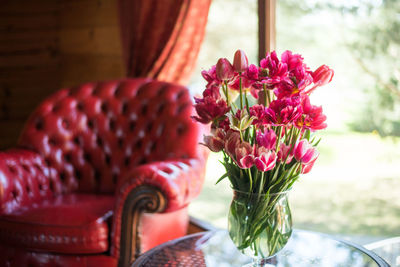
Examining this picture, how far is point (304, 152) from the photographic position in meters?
1.02

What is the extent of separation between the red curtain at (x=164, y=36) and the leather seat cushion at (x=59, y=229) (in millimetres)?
1088

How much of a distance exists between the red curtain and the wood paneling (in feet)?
2.64

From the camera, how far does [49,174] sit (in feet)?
7.53

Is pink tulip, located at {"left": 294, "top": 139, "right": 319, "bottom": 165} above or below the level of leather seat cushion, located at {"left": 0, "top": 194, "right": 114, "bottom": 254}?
above

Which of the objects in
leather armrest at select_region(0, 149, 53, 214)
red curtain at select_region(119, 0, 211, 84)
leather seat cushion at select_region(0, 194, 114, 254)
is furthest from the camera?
red curtain at select_region(119, 0, 211, 84)

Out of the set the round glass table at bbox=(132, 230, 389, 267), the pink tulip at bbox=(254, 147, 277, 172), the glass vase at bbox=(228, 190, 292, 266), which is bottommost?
the round glass table at bbox=(132, 230, 389, 267)

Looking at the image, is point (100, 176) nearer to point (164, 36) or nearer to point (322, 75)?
point (164, 36)

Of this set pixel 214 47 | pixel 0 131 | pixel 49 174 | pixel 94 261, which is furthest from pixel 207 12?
pixel 0 131

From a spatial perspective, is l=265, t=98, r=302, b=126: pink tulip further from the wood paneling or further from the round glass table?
the wood paneling

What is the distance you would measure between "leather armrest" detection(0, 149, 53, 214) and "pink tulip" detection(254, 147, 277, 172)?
1.35 meters

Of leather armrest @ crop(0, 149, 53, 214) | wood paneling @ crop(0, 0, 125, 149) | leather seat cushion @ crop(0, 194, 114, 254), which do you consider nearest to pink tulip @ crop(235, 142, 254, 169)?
leather seat cushion @ crop(0, 194, 114, 254)

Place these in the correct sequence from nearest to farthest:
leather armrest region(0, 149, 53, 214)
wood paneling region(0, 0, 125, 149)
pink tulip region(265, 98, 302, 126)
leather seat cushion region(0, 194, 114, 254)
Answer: pink tulip region(265, 98, 302, 126), leather seat cushion region(0, 194, 114, 254), leather armrest region(0, 149, 53, 214), wood paneling region(0, 0, 125, 149)

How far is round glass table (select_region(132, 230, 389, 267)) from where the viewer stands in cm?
122

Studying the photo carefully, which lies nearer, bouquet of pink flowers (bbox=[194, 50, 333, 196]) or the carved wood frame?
bouquet of pink flowers (bbox=[194, 50, 333, 196])
